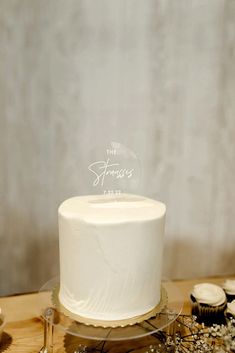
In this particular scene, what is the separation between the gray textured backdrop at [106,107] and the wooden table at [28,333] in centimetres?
24

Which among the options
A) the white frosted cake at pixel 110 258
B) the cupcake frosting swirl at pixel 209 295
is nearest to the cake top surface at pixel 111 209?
the white frosted cake at pixel 110 258

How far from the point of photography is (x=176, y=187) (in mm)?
1635

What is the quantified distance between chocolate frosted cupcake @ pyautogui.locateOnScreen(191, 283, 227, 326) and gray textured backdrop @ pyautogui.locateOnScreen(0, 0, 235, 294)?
36 centimetres

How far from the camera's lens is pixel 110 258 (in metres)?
1.02

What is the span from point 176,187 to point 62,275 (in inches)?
26.7

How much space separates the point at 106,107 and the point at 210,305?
0.77m

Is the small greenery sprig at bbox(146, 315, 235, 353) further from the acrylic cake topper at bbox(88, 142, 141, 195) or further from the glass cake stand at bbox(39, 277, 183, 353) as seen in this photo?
the acrylic cake topper at bbox(88, 142, 141, 195)

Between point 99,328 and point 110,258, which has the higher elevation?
point 110,258

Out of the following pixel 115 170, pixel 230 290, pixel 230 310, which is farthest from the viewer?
pixel 230 290

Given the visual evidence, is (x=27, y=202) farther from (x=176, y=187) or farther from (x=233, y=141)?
(x=233, y=141)

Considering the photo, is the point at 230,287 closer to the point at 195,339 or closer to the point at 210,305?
the point at 210,305

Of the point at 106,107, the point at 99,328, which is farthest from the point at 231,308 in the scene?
the point at 106,107

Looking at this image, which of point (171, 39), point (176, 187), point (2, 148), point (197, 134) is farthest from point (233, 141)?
point (2, 148)

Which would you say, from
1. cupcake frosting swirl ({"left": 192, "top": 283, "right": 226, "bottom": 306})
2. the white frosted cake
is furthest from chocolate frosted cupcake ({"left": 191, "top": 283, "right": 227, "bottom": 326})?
the white frosted cake
